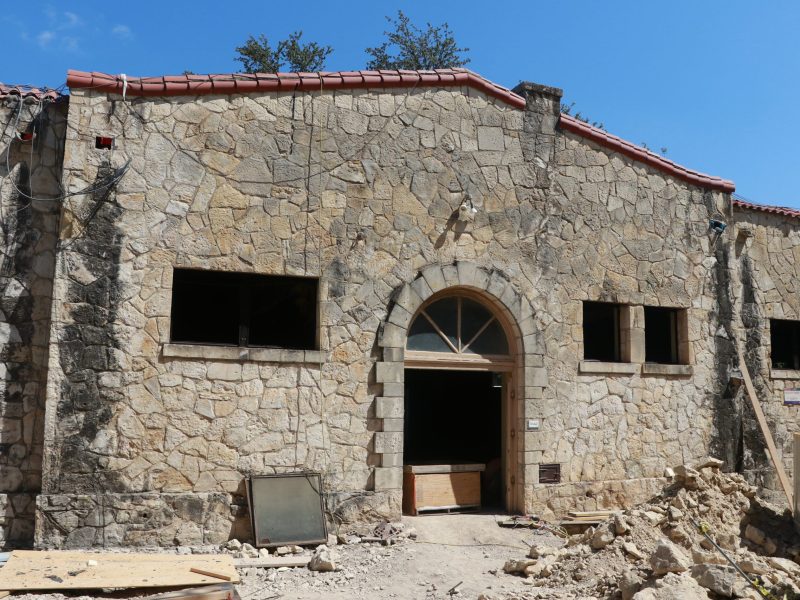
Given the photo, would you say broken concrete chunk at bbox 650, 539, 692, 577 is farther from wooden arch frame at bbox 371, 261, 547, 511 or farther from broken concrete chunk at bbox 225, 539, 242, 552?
broken concrete chunk at bbox 225, 539, 242, 552

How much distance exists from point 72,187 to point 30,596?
14.1 feet

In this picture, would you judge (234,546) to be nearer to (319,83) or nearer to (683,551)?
(683,551)

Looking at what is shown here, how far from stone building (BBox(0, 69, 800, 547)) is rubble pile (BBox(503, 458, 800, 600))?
6.03 ft

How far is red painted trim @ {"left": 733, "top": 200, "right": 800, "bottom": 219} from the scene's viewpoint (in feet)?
42.4

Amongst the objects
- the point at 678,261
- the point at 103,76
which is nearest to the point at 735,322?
the point at 678,261

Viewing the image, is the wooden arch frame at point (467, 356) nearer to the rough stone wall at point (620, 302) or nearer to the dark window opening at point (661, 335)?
the rough stone wall at point (620, 302)

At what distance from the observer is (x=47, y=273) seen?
866 cm

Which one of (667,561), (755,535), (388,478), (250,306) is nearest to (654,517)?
(755,535)

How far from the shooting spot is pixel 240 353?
352 inches

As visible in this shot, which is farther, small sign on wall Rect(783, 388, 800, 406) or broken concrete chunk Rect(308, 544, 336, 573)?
small sign on wall Rect(783, 388, 800, 406)

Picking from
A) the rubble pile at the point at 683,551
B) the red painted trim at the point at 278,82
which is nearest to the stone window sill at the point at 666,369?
the rubble pile at the point at 683,551

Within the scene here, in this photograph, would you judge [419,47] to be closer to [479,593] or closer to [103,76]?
[103,76]

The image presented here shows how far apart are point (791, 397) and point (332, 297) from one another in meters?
8.49

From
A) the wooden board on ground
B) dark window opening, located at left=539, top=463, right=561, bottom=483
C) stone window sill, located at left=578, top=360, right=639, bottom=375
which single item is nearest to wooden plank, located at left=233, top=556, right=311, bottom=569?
the wooden board on ground
